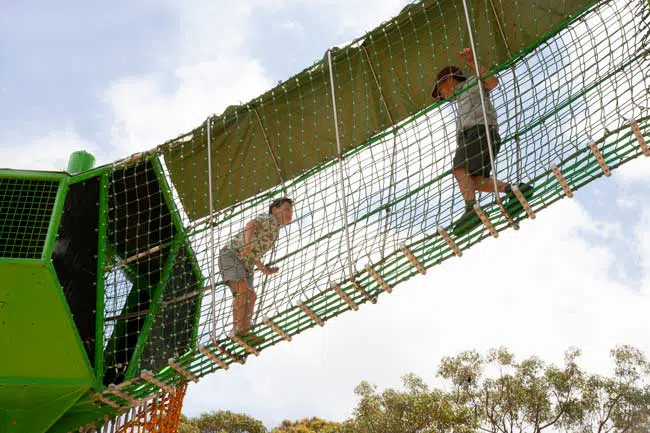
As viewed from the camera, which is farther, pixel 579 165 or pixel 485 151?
pixel 485 151

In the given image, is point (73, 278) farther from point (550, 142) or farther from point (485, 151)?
point (550, 142)

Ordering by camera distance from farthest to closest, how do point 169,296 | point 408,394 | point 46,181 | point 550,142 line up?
1. point 408,394
2. point 169,296
3. point 46,181
4. point 550,142

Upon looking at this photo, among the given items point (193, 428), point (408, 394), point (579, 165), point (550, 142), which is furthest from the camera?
point (193, 428)

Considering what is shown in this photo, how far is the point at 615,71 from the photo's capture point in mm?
5250

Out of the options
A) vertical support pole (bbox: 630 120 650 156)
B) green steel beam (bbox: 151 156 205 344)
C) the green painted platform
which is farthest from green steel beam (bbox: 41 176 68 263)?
vertical support pole (bbox: 630 120 650 156)

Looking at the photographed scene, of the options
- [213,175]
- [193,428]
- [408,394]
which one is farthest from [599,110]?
[193,428]

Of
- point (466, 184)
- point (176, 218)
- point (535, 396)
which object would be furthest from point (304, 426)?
point (466, 184)

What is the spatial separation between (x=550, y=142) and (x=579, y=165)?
0.39 meters

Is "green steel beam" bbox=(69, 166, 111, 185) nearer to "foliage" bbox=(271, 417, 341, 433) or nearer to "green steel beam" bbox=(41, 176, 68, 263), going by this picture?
"green steel beam" bbox=(41, 176, 68, 263)

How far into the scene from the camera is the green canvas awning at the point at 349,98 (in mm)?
6203

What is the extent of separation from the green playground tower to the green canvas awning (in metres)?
0.51

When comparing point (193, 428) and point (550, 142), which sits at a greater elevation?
point (193, 428)

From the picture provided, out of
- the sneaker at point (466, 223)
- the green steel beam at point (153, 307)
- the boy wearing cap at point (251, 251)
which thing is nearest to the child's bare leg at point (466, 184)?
the sneaker at point (466, 223)

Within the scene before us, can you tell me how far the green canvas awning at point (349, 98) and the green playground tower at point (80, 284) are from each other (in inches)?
20.1
